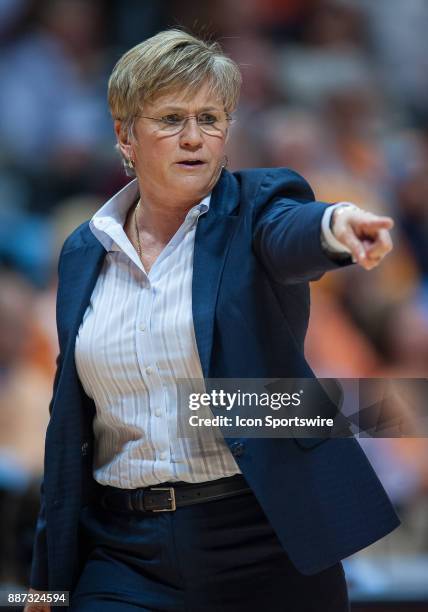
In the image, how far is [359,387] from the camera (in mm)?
2561

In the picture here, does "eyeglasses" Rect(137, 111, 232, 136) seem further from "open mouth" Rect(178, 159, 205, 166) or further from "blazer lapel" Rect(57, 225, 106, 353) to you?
"blazer lapel" Rect(57, 225, 106, 353)

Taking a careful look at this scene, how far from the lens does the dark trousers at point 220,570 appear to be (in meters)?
2.14

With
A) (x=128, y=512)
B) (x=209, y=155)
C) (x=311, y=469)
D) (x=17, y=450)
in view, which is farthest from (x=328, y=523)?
(x=17, y=450)

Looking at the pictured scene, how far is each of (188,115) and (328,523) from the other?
2.88 ft

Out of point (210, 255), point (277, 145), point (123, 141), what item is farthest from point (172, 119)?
point (277, 145)

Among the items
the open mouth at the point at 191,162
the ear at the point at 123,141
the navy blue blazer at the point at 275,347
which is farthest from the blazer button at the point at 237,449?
the ear at the point at 123,141

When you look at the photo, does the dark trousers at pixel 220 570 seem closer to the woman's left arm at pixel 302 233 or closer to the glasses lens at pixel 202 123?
the woman's left arm at pixel 302 233

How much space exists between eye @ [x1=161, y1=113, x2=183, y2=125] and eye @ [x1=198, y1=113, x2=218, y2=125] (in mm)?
42

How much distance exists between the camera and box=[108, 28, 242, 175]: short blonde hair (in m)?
2.19

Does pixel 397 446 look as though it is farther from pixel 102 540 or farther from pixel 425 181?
pixel 102 540

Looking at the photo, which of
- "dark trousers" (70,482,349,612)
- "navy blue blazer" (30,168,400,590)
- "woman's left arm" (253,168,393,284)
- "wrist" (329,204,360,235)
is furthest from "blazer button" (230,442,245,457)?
"wrist" (329,204,360,235)

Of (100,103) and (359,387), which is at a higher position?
(100,103)

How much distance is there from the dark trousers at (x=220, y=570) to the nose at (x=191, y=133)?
73 cm

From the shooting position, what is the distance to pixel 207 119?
2.24 meters
